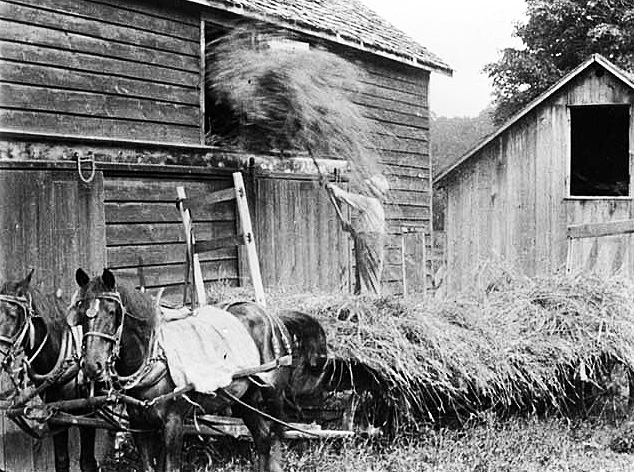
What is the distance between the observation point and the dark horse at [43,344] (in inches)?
218

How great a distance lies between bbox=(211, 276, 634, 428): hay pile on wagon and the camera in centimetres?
677

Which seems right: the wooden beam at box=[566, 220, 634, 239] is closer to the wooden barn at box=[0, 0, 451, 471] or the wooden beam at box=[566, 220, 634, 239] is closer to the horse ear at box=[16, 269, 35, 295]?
the wooden barn at box=[0, 0, 451, 471]

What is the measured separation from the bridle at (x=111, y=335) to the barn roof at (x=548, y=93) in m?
12.1

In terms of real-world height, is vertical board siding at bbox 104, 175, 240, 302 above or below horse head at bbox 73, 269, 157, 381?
above

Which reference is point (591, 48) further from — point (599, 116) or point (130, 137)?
point (130, 137)

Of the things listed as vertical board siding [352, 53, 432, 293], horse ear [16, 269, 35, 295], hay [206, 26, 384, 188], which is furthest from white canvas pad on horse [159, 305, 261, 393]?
vertical board siding [352, 53, 432, 293]

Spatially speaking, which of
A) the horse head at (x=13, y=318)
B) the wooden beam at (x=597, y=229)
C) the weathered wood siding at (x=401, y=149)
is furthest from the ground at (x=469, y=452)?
the weathered wood siding at (x=401, y=149)

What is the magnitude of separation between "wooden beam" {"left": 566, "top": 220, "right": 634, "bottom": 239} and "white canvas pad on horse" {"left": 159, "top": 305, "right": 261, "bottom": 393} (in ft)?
16.1

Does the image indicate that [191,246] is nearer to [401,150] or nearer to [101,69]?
[101,69]

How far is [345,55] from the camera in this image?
12875 millimetres

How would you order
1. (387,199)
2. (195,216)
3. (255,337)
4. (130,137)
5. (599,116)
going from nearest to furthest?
1. (255,337)
2. (130,137)
3. (195,216)
4. (387,199)
5. (599,116)

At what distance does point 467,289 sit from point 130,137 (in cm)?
391

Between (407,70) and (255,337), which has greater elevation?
(407,70)

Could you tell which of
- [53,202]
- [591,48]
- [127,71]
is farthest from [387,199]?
[591,48]
